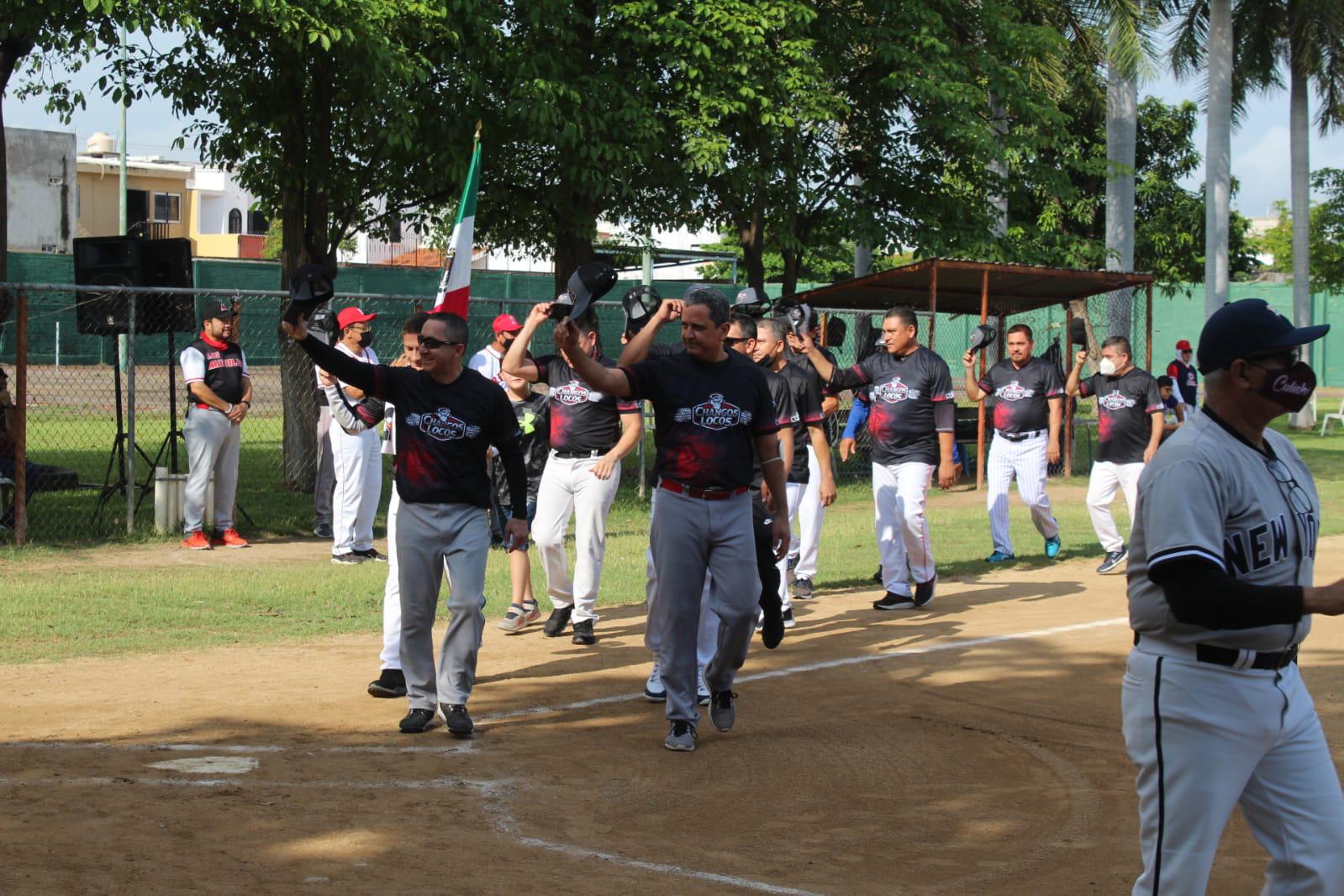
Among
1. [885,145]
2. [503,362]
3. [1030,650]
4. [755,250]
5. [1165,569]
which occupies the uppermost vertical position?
[885,145]

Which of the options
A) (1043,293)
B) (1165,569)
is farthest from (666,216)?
(1165,569)

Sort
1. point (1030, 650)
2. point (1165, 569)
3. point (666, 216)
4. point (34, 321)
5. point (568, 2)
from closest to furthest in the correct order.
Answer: point (1165, 569), point (1030, 650), point (568, 2), point (666, 216), point (34, 321)

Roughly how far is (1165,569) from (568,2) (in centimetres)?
1564

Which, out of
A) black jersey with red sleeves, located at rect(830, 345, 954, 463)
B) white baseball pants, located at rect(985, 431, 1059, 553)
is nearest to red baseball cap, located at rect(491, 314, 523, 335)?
black jersey with red sleeves, located at rect(830, 345, 954, 463)

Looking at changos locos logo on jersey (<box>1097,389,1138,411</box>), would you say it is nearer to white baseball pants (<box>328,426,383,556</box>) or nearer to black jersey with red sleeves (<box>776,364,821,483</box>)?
black jersey with red sleeves (<box>776,364,821,483</box>)

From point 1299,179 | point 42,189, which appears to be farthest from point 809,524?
point 42,189

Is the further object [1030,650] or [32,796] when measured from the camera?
[1030,650]

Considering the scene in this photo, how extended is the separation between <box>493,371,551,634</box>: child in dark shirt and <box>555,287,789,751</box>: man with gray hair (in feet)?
8.46

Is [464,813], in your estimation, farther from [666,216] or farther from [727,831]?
[666,216]

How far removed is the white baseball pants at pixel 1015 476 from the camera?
13805mm

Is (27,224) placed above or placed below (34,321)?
above

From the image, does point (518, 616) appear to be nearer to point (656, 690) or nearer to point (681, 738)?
point (656, 690)

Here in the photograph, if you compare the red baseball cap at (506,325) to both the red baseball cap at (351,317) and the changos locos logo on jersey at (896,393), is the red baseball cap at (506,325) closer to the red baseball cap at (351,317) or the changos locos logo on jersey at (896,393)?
the red baseball cap at (351,317)

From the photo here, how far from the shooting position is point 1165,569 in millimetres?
3635
